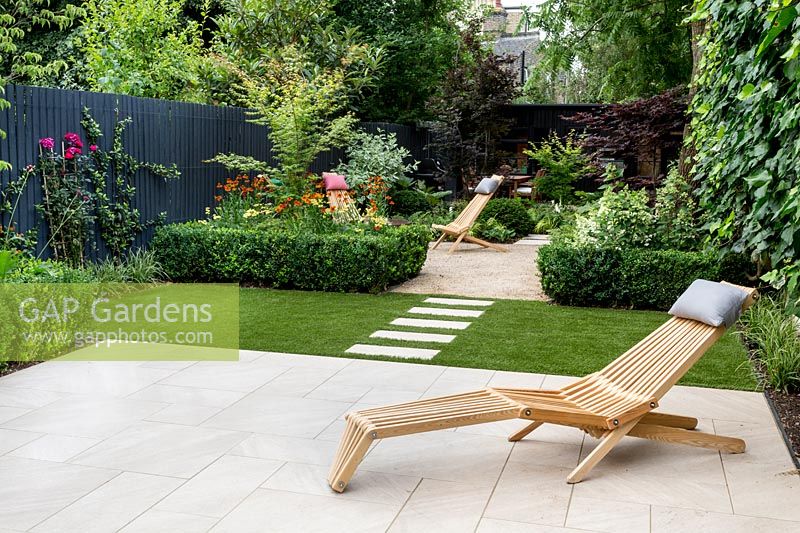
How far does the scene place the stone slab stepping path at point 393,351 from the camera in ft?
21.1

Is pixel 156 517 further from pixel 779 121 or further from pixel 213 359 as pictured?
pixel 779 121

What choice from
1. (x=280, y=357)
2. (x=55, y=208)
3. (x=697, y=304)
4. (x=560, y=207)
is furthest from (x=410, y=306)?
(x=560, y=207)

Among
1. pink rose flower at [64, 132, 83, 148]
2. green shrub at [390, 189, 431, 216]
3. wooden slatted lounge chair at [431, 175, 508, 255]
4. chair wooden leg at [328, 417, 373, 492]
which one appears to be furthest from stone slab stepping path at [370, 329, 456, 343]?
green shrub at [390, 189, 431, 216]

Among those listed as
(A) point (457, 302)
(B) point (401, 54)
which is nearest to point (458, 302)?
(A) point (457, 302)

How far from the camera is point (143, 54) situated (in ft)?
43.4

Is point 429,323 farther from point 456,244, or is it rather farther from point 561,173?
point 561,173

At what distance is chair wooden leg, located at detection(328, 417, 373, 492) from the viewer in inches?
149

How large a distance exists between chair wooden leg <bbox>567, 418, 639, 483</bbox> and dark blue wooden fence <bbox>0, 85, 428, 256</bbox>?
6124 mm

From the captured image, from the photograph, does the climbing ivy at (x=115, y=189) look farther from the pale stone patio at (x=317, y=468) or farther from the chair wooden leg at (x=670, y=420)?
the chair wooden leg at (x=670, y=420)

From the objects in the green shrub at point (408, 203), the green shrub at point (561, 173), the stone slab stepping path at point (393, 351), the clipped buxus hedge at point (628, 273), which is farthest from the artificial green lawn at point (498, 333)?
the green shrub at point (561, 173)

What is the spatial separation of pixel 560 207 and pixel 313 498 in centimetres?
1299

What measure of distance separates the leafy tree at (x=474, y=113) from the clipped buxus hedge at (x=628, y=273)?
7.51 metres

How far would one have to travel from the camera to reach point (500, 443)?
177 inches

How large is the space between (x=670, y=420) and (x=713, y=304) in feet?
2.26
